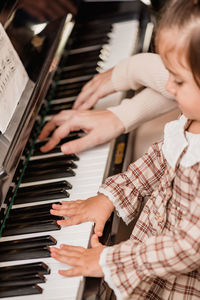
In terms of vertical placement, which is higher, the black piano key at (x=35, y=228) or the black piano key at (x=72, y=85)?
the black piano key at (x=72, y=85)

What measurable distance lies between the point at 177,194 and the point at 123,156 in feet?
1.38

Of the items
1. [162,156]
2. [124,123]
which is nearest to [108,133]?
[124,123]

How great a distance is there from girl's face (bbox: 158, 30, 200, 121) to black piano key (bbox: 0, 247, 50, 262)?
0.55m

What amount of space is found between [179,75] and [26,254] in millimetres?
642

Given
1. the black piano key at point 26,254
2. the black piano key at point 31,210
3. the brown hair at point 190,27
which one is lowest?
the black piano key at point 26,254

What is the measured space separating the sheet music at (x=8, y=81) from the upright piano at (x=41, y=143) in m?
0.03

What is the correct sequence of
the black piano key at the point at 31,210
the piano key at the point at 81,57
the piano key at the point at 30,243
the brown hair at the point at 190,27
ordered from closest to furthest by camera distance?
the brown hair at the point at 190,27 → the piano key at the point at 30,243 → the black piano key at the point at 31,210 → the piano key at the point at 81,57

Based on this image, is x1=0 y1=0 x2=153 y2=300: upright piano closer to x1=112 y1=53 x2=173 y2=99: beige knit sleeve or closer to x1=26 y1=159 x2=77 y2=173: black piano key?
x1=26 y1=159 x2=77 y2=173: black piano key

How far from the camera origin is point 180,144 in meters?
1.22

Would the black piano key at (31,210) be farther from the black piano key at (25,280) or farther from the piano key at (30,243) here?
the black piano key at (25,280)

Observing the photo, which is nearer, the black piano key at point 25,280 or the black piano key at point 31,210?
the black piano key at point 25,280

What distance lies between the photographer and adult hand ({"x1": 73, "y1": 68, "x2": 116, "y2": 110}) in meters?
1.76

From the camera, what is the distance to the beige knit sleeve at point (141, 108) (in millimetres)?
1637

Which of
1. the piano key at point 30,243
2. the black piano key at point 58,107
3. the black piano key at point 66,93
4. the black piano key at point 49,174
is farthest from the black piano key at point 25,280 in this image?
the black piano key at point 66,93
